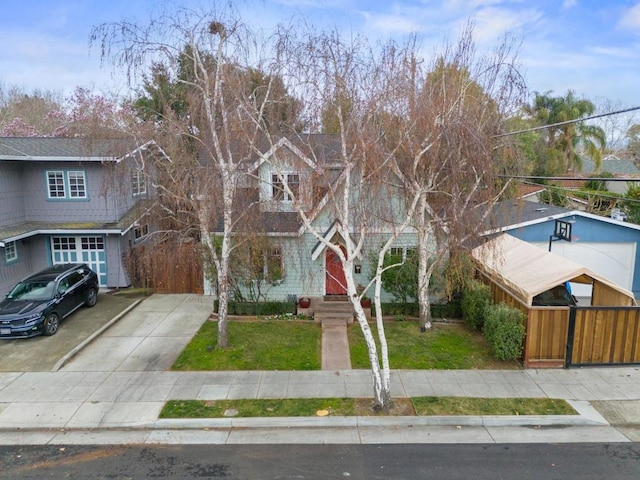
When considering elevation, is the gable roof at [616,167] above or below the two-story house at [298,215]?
above

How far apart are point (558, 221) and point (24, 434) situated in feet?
57.3

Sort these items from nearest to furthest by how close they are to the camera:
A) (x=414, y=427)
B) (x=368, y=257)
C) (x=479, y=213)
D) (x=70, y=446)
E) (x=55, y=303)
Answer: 1. (x=70, y=446)
2. (x=414, y=427)
3. (x=479, y=213)
4. (x=55, y=303)
5. (x=368, y=257)

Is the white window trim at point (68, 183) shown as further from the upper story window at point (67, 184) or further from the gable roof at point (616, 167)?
the gable roof at point (616, 167)

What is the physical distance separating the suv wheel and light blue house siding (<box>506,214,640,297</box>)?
1651 cm

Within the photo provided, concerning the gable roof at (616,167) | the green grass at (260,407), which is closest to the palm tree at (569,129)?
the gable roof at (616,167)

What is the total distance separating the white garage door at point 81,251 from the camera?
19016mm

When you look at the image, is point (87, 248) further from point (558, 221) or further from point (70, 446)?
point (558, 221)

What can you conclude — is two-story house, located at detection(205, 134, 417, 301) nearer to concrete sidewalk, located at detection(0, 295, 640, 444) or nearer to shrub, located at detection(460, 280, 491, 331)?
shrub, located at detection(460, 280, 491, 331)

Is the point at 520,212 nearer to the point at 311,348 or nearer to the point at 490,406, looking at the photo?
the point at 490,406

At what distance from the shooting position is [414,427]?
8789 millimetres

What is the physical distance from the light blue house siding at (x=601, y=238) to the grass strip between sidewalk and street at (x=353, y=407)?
9338 mm

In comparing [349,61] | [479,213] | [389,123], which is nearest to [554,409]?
[479,213]

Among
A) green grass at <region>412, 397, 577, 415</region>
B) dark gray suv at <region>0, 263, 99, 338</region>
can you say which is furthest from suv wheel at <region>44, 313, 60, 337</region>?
green grass at <region>412, 397, 577, 415</region>

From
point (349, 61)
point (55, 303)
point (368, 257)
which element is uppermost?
point (349, 61)
